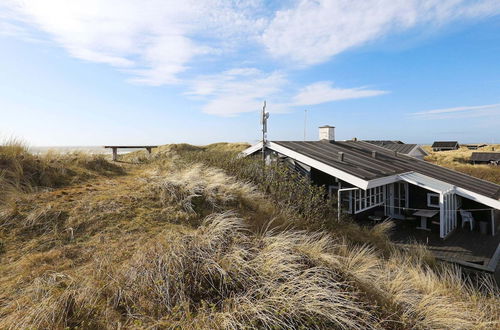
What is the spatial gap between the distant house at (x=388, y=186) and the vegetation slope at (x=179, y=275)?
13.4ft

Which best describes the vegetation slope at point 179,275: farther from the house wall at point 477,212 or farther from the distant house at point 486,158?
the distant house at point 486,158

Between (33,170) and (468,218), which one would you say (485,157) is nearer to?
(468,218)

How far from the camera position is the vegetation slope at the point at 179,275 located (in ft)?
9.41

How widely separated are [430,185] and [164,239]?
33.6ft

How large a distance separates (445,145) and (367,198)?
5995 centimetres

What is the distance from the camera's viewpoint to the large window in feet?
35.3

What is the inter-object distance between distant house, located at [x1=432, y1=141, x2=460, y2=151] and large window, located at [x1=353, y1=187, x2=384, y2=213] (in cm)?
5721

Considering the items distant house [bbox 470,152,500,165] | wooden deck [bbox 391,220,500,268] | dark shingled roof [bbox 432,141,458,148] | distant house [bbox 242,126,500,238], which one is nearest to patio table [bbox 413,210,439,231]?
distant house [bbox 242,126,500,238]

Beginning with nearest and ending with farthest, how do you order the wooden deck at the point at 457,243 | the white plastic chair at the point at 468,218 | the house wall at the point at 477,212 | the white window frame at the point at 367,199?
the wooden deck at the point at 457,243 < the white window frame at the point at 367,199 < the house wall at the point at 477,212 < the white plastic chair at the point at 468,218

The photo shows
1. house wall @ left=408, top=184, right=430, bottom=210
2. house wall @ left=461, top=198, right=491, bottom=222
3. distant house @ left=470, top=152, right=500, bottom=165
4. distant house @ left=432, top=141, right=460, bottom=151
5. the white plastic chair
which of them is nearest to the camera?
house wall @ left=461, top=198, right=491, bottom=222

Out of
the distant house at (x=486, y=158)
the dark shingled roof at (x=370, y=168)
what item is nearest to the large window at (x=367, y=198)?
the dark shingled roof at (x=370, y=168)

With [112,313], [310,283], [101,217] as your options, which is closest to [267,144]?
[101,217]

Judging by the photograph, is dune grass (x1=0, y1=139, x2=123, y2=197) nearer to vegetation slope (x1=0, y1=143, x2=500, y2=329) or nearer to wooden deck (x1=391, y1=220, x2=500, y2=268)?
vegetation slope (x1=0, y1=143, x2=500, y2=329)

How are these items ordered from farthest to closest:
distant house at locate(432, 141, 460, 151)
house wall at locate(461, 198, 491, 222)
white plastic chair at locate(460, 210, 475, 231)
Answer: distant house at locate(432, 141, 460, 151) → white plastic chair at locate(460, 210, 475, 231) → house wall at locate(461, 198, 491, 222)
